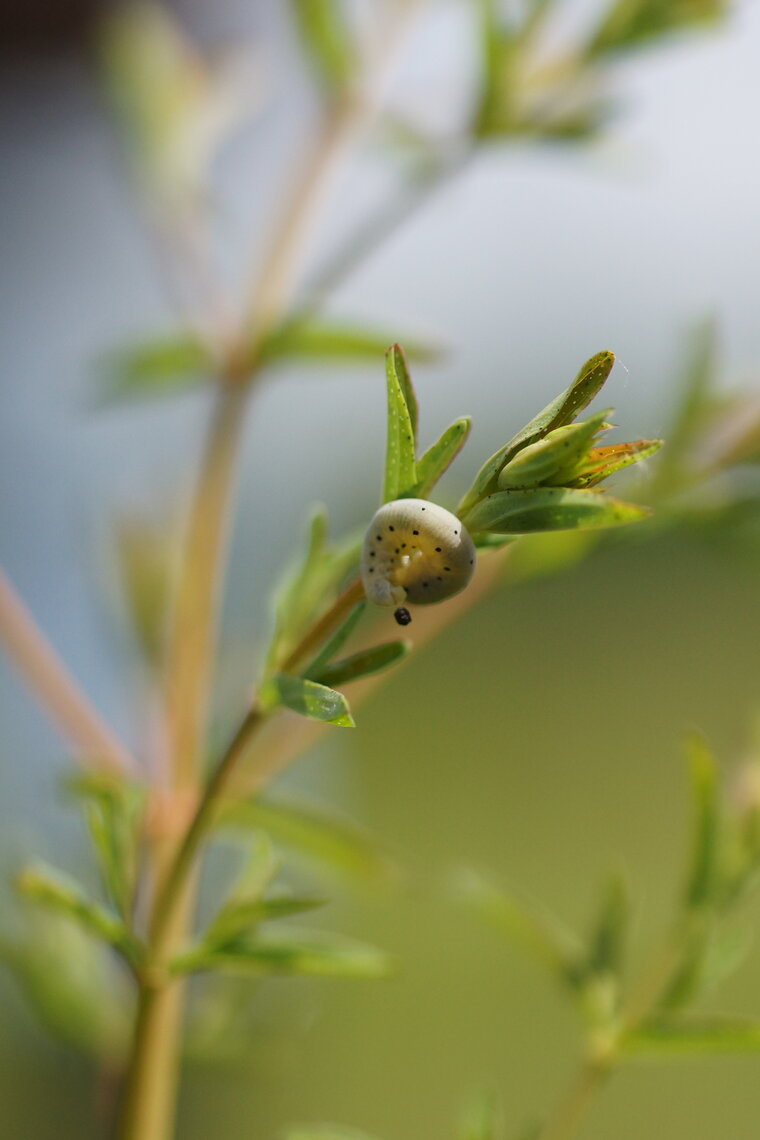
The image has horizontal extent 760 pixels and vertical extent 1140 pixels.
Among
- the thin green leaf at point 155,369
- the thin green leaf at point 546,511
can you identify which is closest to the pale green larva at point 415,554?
the thin green leaf at point 546,511

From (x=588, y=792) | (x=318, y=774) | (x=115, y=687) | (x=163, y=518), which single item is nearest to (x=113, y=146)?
(x=163, y=518)

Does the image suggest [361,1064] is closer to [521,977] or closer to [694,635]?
[521,977]

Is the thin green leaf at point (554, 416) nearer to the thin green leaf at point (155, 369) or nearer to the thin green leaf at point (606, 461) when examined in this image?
the thin green leaf at point (606, 461)

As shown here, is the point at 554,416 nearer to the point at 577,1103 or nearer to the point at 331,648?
the point at 331,648

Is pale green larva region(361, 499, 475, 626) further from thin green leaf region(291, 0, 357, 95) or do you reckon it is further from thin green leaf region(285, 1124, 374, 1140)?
thin green leaf region(291, 0, 357, 95)

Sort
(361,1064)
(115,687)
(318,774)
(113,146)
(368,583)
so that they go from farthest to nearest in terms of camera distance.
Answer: (361,1064) → (318,774) → (113,146) → (115,687) → (368,583)

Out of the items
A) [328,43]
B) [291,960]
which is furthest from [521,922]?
[328,43]
